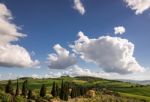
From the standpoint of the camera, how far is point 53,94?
181 m

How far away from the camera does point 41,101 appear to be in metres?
135

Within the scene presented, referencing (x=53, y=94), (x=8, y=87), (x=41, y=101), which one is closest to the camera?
(x=41, y=101)

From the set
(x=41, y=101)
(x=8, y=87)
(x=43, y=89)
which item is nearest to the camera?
(x=41, y=101)

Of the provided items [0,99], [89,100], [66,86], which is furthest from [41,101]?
[89,100]

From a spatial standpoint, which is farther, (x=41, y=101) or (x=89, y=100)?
(x=89, y=100)

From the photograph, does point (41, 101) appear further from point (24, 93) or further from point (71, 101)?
point (71, 101)

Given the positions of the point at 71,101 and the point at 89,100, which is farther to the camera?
the point at 89,100

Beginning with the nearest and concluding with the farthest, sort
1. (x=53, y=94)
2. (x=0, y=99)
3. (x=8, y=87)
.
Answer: (x=0, y=99), (x=8, y=87), (x=53, y=94)

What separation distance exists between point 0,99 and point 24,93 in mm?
60803

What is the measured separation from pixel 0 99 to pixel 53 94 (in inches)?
3352

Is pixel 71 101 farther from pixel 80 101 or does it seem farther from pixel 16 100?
pixel 16 100

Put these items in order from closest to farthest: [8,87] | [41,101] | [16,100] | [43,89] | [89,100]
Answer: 1. [16,100]
2. [41,101]
3. [8,87]
4. [43,89]
5. [89,100]

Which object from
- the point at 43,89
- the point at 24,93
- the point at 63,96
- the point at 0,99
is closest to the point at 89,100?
the point at 63,96

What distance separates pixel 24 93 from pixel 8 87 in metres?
10.6
